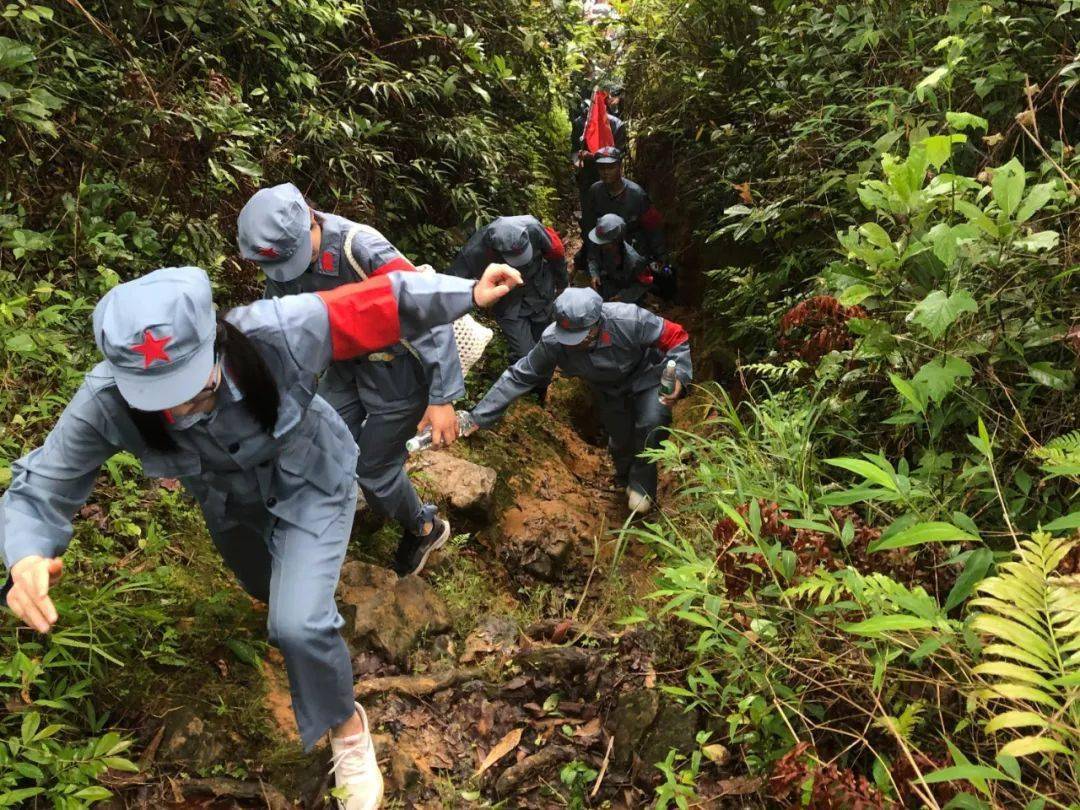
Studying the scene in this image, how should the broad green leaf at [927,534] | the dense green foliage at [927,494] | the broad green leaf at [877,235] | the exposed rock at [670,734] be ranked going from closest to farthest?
the broad green leaf at [927,534]
the dense green foliage at [927,494]
the broad green leaf at [877,235]
the exposed rock at [670,734]

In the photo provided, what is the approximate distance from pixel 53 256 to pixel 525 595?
3.50m

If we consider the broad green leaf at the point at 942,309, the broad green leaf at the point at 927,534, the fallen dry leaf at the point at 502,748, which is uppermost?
the broad green leaf at the point at 942,309

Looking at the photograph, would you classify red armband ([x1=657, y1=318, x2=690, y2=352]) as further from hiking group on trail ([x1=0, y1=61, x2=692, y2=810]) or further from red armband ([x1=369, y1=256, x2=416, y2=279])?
red armband ([x1=369, y1=256, x2=416, y2=279])

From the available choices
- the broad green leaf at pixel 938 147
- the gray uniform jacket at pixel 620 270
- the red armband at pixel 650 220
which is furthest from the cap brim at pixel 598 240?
the broad green leaf at pixel 938 147

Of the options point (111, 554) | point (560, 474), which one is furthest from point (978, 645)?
point (560, 474)

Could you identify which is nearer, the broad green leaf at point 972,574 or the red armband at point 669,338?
the broad green leaf at point 972,574

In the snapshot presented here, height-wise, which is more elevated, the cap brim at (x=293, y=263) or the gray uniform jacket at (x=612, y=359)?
the cap brim at (x=293, y=263)

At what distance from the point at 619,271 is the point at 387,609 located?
18.6 ft

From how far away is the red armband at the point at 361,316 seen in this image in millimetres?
2506

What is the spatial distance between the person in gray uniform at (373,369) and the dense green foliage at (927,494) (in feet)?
4.33

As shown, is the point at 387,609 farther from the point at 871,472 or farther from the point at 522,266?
the point at 522,266

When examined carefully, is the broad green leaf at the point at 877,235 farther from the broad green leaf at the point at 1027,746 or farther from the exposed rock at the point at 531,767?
the exposed rock at the point at 531,767

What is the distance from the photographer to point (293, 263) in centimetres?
359

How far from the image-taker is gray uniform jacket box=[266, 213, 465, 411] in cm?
331
